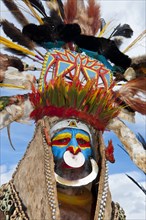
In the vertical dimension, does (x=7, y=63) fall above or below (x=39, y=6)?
below

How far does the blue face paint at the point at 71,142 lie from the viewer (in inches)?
211

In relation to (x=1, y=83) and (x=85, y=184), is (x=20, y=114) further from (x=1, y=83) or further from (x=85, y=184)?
(x=85, y=184)

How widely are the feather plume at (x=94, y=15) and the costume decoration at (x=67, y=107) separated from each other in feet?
0.04

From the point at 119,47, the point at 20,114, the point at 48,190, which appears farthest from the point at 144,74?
the point at 48,190

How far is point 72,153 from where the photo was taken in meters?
5.29

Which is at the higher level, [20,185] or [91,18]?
[91,18]

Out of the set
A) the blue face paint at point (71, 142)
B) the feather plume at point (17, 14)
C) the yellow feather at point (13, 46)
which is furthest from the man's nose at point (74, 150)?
the feather plume at point (17, 14)

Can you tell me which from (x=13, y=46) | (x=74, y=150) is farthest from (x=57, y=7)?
(x=74, y=150)

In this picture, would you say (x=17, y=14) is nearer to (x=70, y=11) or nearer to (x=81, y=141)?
(x=70, y=11)

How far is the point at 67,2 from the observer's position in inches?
244

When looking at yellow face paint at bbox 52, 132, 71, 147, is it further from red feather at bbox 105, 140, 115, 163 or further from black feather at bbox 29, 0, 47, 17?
black feather at bbox 29, 0, 47, 17

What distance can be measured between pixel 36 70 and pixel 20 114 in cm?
64

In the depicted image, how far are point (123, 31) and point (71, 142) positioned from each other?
189 cm

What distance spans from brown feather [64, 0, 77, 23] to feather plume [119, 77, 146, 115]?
1.03 m
